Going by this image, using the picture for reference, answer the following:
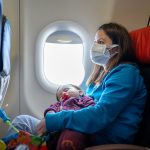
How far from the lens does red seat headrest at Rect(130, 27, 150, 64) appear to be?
1.40m

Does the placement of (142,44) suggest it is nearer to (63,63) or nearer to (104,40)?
(104,40)

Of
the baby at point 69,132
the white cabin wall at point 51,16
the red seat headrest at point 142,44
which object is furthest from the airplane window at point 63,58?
the red seat headrest at point 142,44

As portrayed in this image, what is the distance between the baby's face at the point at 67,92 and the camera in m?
1.65

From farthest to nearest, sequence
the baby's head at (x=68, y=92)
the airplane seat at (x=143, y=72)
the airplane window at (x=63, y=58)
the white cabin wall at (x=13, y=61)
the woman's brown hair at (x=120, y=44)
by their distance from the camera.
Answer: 1. the airplane window at (x=63, y=58)
2. the white cabin wall at (x=13, y=61)
3. the baby's head at (x=68, y=92)
4. the woman's brown hair at (x=120, y=44)
5. the airplane seat at (x=143, y=72)

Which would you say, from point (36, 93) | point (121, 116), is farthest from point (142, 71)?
point (36, 93)

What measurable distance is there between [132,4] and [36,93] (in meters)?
1.03

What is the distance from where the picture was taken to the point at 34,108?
209cm

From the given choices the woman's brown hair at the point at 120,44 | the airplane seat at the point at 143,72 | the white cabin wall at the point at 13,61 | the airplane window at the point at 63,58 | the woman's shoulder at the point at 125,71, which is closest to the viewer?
the airplane seat at the point at 143,72

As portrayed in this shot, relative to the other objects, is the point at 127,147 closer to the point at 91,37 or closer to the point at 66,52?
the point at 91,37

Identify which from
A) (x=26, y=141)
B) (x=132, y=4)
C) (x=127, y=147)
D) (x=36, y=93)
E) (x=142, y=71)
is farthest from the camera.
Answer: (x=36, y=93)

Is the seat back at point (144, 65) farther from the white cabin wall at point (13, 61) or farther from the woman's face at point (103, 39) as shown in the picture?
the white cabin wall at point (13, 61)

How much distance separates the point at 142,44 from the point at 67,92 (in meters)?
0.58

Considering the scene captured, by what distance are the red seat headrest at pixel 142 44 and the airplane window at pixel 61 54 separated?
21.0 inches

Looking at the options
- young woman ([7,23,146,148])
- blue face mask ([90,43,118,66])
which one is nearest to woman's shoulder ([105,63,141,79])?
young woman ([7,23,146,148])
